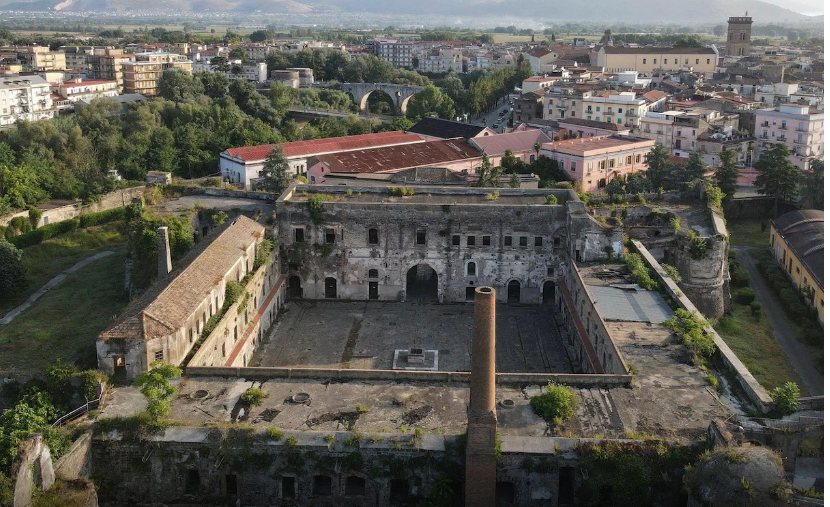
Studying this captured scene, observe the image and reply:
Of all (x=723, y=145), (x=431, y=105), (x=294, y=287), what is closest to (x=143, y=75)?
(x=431, y=105)

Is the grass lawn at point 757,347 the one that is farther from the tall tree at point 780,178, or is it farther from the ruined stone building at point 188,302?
the tall tree at point 780,178

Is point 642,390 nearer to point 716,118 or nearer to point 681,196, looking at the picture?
point 681,196

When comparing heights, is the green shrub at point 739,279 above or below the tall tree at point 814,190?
below

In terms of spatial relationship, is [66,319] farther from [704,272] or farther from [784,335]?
[784,335]

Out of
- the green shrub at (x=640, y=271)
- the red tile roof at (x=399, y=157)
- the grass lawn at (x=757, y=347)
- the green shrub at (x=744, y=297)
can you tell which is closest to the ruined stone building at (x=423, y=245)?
the green shrub at (x=640, y=271)

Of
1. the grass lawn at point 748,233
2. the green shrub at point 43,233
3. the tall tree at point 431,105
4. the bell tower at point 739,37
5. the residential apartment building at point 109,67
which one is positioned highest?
the bell tower at point 739,37

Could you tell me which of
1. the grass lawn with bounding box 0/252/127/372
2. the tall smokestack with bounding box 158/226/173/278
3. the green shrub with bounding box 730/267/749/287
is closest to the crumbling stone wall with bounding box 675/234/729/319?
the green shrub with bounding box 730/267/749/287

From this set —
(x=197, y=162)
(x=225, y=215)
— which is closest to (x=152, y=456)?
(x=225, y=215)
